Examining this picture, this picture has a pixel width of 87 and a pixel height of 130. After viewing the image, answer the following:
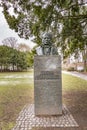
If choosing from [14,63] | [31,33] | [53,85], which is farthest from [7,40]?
[53,85]

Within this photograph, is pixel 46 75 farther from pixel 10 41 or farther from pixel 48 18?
pixel 10 41

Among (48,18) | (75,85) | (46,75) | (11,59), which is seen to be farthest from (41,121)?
(11,59)

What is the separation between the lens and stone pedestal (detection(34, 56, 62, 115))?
7824 millimetres

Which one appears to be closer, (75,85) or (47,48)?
(47,48)

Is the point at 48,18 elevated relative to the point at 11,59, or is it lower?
elevated

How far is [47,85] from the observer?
7.88m

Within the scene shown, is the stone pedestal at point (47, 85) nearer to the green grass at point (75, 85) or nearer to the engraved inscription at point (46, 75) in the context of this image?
the engraved inscription at point (46, 75)

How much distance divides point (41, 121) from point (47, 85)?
1283 millimetres

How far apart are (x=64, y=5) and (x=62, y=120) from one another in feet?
17.5

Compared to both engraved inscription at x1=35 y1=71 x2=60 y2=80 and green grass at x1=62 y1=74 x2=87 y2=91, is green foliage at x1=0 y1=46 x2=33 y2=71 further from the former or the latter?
engraved inscription at x1=35 y1=71 x2=60 y2=80

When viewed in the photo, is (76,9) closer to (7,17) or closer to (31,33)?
(31,33)

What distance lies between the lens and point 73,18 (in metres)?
11.7

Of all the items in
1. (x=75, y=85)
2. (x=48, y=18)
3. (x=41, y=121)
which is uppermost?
(x=48, y=18)

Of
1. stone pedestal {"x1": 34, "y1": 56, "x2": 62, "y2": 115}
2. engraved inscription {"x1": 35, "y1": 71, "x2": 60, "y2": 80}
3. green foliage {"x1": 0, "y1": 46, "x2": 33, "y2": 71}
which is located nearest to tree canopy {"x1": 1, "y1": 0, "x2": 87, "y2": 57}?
stone pedestal {"x1": 34, "y1": 56, "x2": 62, "y2": 115}
